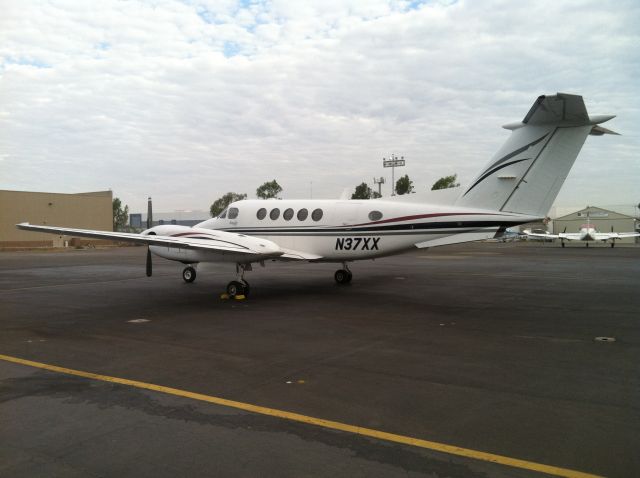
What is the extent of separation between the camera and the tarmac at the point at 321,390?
396 cm

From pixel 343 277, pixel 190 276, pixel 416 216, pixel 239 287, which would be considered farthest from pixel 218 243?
pixel 416 216

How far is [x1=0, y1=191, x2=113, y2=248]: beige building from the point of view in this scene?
58.2 meters

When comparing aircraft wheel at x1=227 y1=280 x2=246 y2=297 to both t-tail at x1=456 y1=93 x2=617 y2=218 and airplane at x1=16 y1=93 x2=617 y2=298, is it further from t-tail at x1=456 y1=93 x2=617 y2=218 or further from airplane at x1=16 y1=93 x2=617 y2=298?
t-tail at x1=456 y1=93 x2=617 y2=218

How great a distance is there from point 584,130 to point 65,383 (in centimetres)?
1227

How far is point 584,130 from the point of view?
38.2ft

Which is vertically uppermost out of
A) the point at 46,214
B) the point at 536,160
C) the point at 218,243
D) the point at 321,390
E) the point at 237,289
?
the point at 536,160

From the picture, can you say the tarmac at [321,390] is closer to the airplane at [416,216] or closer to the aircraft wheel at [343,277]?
the airplane at [416,216]

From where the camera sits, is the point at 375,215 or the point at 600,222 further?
the point at 600,222

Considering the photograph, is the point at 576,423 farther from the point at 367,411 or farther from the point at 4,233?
the point at 4,233

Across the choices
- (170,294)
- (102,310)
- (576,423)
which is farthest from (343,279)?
(576,423)

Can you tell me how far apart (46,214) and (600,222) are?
87.7m

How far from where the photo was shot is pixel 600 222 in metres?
81.2

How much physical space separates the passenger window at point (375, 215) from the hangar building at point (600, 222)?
70.1 meters

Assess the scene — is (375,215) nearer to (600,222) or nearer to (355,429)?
(355,429)
